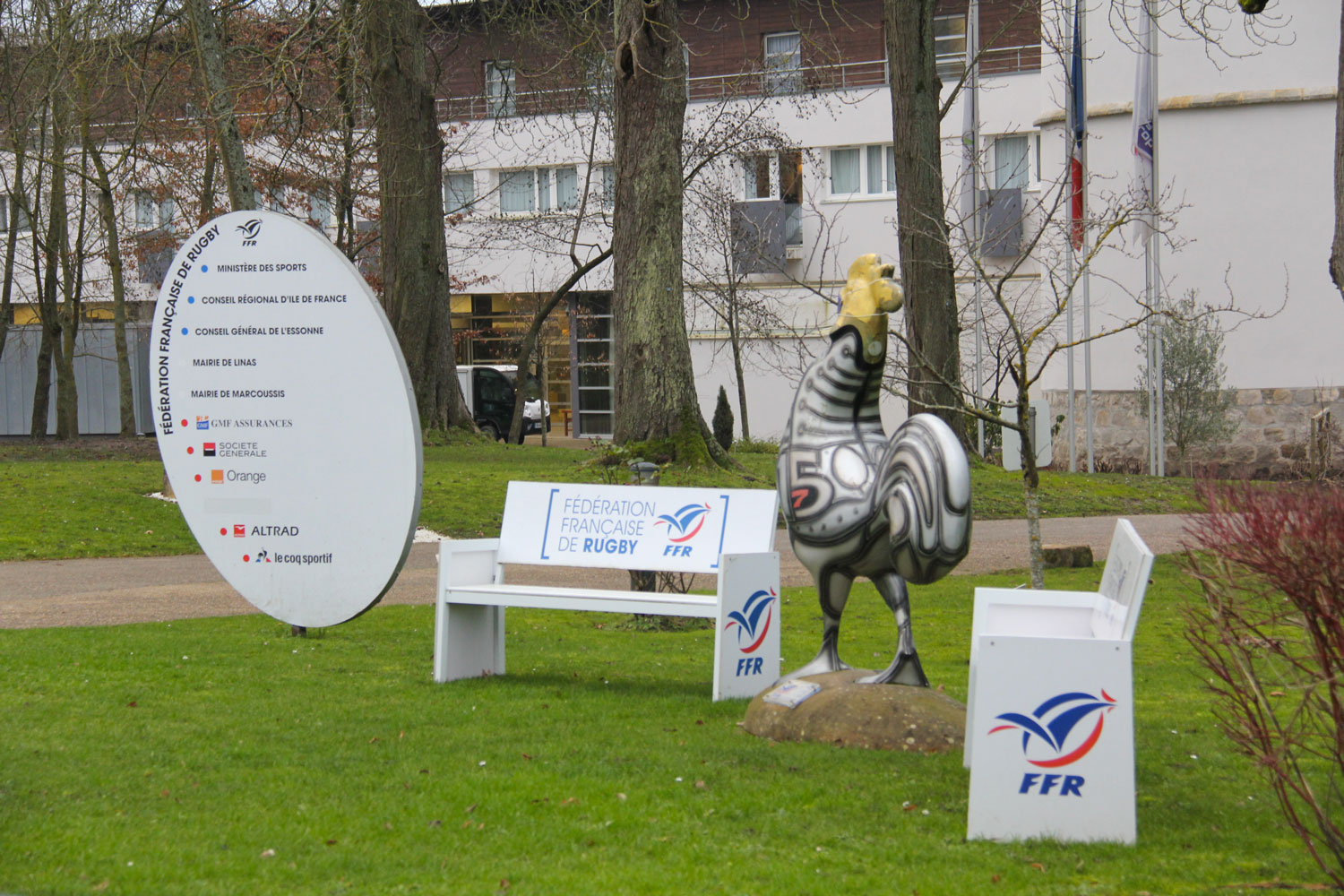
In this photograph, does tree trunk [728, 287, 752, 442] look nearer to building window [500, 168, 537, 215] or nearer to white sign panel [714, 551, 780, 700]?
building window [500, 168, 537, 215]

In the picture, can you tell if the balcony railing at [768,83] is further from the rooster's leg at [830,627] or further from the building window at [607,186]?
the rooster's leg at [830,627]

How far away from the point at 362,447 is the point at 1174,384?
2005 cm

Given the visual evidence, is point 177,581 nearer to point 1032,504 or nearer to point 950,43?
point 1032,504

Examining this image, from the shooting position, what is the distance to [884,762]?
18.6ft

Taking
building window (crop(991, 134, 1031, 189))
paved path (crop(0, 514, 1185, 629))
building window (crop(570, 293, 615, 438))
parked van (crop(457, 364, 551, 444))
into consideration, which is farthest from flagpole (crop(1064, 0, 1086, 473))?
building window (crop(570, 293, 615, 438))

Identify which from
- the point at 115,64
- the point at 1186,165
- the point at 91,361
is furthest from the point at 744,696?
the point at 91,361

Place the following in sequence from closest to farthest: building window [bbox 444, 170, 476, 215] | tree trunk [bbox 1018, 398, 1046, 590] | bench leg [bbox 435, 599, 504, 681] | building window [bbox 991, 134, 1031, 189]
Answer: bench leg [bbox 435, 599, 504, 681], tree trunk [bbox 1018, 398, 1046, 590], building window [bbox 991, 134, 1031, 189], building window [bbox 444, 170, 476, 215]

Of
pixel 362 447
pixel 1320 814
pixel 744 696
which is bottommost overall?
pixel 744 696

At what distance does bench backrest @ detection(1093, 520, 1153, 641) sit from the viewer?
182 inches

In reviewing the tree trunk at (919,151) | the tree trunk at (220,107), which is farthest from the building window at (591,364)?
the tree trunk at (220,107)

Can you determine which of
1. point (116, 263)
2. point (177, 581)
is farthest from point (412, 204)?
point (177, 581)

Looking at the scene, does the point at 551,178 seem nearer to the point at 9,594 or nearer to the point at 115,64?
the point at 115,64

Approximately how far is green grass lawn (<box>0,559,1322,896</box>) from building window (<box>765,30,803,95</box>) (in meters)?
22.3

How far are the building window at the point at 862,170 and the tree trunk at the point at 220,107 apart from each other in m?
24.9
